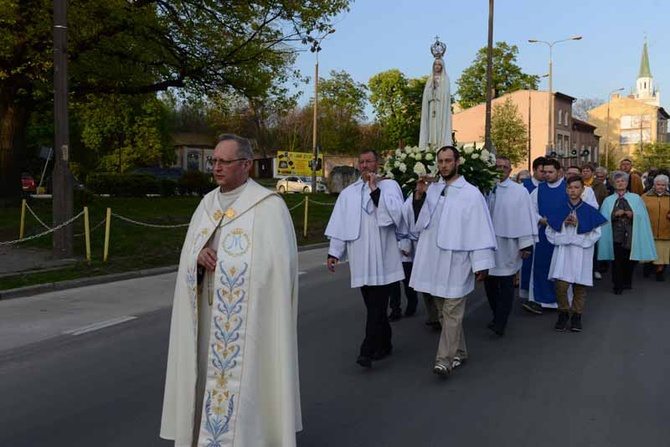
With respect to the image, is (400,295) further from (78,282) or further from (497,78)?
(497,78)

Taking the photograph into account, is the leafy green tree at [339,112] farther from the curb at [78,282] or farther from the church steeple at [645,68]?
the church steeple at [645,68]

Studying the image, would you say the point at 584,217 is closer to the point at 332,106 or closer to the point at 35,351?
the point at 35,351

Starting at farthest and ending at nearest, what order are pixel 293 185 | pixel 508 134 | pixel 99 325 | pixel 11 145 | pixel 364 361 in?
1. pixel 508 134
2. pixel 293 185
3. pixel 11 145
4. pixel 99 325
5. pixel 364 361

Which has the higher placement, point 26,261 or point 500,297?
point 500,297

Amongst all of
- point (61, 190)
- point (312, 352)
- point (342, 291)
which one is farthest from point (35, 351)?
point (61, 190)

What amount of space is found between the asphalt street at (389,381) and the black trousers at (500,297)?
20cm

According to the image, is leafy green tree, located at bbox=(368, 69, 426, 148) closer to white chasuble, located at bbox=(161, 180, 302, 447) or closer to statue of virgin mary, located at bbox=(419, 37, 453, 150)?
statue of virgin mary, located at bbox=(419, 37, 453, 150)

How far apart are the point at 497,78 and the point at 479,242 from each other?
2705 inches

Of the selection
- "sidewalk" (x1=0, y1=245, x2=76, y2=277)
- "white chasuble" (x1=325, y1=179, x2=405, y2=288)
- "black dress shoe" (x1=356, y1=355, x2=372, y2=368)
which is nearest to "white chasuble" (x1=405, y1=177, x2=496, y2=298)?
"white chasuble" (x1=325, y1=179, x2=405, y2=288)

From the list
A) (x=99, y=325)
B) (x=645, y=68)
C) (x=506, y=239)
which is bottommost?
(x=99, y=325)

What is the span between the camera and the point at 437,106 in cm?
1195

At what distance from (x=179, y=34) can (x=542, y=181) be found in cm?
1288

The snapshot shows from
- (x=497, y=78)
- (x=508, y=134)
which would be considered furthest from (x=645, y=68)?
(x=508, y=134)

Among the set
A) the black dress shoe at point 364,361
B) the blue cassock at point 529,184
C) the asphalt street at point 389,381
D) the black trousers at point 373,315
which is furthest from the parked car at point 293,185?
the black dress shoe at point 364,361
